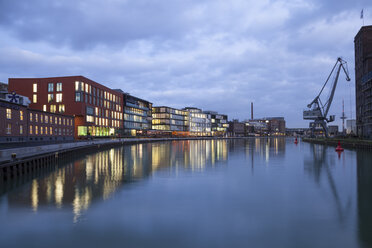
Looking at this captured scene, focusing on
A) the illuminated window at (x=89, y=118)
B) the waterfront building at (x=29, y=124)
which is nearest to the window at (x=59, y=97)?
the illuminated window at (x=89, y=118)

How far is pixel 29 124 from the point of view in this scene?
65.1m

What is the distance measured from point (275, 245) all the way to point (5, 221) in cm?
1337

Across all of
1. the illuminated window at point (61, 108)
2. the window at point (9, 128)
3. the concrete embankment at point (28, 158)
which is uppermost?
the illuminated window at point (61, 108)

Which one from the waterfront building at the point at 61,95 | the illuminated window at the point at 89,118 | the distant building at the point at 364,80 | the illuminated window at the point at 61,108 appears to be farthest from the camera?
the illuminated window at the point at 89,118

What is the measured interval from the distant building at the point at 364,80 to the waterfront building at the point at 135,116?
101891mm

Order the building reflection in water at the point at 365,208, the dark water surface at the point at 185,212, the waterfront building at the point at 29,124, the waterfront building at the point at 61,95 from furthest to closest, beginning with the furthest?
1. the waterfront building at the point at 61,95
2. the waterfront building at the point at 29,124
3. the building reflection in water at the point at 365,208
4. the dark water surface at the point at 185,212

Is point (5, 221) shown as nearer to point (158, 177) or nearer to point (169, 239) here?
point (169, 239)

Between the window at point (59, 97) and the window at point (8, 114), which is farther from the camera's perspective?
the window at point (59, 97)

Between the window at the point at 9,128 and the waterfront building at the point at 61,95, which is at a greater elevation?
the waterfront building at the point at 61,95

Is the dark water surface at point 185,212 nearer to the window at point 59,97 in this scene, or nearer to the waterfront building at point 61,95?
the waterfront building at point 61,95

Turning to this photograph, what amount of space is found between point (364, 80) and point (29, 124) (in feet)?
359

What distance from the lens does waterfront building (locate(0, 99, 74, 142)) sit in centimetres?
5466

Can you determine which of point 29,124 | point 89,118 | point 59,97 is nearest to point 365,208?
point 29,124

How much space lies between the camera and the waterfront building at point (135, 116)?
14188 centimetres
